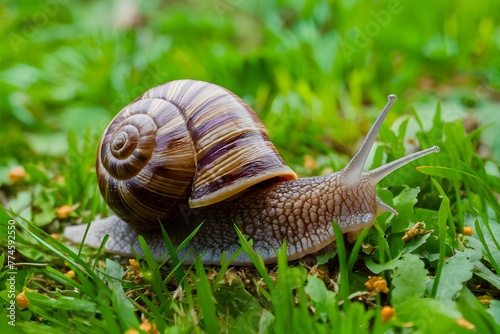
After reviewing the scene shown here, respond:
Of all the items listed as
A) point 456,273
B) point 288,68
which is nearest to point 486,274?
point 456,273

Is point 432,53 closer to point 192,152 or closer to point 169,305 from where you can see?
point 192,152

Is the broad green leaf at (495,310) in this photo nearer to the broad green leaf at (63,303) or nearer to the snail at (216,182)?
the snail at (216,182)

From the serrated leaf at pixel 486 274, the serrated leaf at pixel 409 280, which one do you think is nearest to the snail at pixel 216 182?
the serrated leaf at pixel 409 280

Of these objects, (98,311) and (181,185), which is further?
(181,185)

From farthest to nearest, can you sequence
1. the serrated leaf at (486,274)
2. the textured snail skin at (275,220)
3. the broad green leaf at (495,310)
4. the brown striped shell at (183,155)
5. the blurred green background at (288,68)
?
the blurred green background at (288,68) → the brown striped shell at (183,155) → the textured snail skin at (275,220) → the serrated leaf at (486,274) → the broad green leaf at (495,310)

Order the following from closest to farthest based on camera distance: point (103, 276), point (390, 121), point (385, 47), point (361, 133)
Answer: point (103, 276)
point (390, 121)
point (361, 133)
point (385, 47)

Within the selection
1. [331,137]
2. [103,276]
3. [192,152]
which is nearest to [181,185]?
[192,152]
